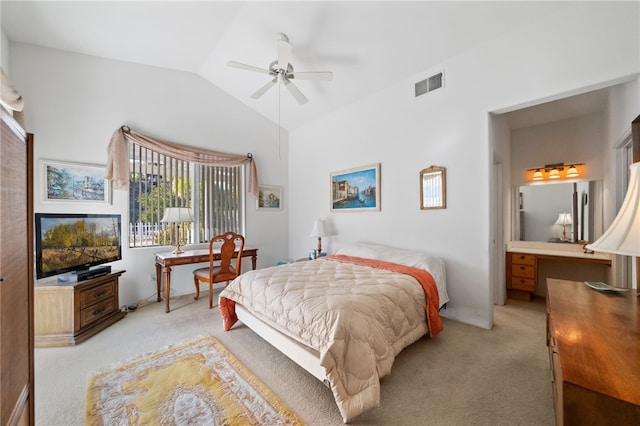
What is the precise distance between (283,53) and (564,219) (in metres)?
4.23

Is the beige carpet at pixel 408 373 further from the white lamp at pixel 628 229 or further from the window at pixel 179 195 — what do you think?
the window at pixel 179 195

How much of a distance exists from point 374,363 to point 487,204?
2.05m

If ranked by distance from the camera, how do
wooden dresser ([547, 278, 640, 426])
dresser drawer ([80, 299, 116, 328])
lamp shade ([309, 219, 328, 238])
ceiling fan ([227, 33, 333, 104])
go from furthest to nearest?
lamp shade ([309, 219, 328, 238])
ceiling fan ([227, 33, 333, 104])
dresser drawer ([80, 299, 116, 328])
wooden dresser ([547, 278, 640, 426])

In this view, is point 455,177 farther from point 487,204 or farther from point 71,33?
point 71,33

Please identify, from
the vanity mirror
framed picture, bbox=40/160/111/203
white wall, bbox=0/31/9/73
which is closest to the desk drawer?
the vanity mirror

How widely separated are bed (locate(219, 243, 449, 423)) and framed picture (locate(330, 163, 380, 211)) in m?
1.05

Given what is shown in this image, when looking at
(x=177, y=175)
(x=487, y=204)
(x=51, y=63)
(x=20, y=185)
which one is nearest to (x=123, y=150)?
(x=177, y=175)

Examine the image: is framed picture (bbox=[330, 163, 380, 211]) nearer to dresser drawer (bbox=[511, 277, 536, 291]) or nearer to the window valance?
the window valance

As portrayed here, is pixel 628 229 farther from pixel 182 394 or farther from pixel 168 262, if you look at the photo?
pixel 168 262

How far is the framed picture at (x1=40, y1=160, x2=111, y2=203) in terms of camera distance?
9.58ft

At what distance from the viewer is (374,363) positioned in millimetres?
1594

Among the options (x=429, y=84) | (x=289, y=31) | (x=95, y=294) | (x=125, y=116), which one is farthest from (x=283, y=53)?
(x=95, y=294)

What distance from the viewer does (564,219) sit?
3.42 metres

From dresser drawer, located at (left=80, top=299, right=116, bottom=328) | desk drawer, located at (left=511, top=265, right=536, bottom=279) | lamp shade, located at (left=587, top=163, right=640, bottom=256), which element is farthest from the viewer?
desk drawer, located at (left=511, top=265, right=536, bottom=279)
